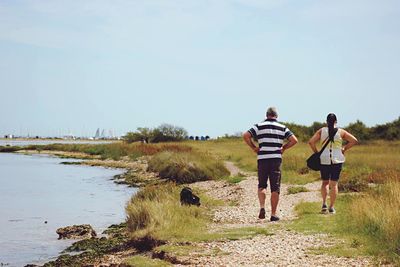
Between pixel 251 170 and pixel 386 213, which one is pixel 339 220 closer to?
pixel 386 213

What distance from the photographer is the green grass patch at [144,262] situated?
9.78 m

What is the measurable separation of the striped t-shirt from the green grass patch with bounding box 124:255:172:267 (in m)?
3.39

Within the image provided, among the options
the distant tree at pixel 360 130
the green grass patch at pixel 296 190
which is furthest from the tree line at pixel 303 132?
the green grass patch at pixel 296 190

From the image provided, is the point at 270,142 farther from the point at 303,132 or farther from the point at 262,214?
the point at 303,132

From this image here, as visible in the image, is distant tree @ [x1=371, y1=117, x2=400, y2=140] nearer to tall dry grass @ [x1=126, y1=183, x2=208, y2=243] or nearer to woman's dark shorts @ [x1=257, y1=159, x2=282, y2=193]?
tall dry grass @ [x1=126, y1=183, x2=208, y2=243]

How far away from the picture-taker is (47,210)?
22.8m

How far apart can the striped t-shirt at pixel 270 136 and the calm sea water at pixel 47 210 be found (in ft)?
18.3

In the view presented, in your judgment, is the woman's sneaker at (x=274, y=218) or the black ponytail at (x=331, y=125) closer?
the black ponytail at (x=331, y=125)

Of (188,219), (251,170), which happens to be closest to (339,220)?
(188,219)

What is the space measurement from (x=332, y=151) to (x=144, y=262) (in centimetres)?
496

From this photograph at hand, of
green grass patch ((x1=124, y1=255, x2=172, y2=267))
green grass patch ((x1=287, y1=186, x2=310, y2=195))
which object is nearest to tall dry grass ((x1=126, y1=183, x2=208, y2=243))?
green grass patch ((x1=124, y1=255, x2=172, y2=267))

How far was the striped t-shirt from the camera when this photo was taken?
39.5ft

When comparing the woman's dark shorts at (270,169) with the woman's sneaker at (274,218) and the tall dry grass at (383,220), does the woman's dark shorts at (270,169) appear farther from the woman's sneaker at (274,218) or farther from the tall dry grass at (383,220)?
the tall dry grass at (383,220)

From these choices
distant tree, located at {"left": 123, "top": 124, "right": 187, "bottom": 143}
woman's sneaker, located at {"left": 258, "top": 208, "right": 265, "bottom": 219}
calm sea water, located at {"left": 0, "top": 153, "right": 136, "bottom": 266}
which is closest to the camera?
woman's sneaker, located at {"left": 258, "top": 208, "right": 265, "bottom": 219}
